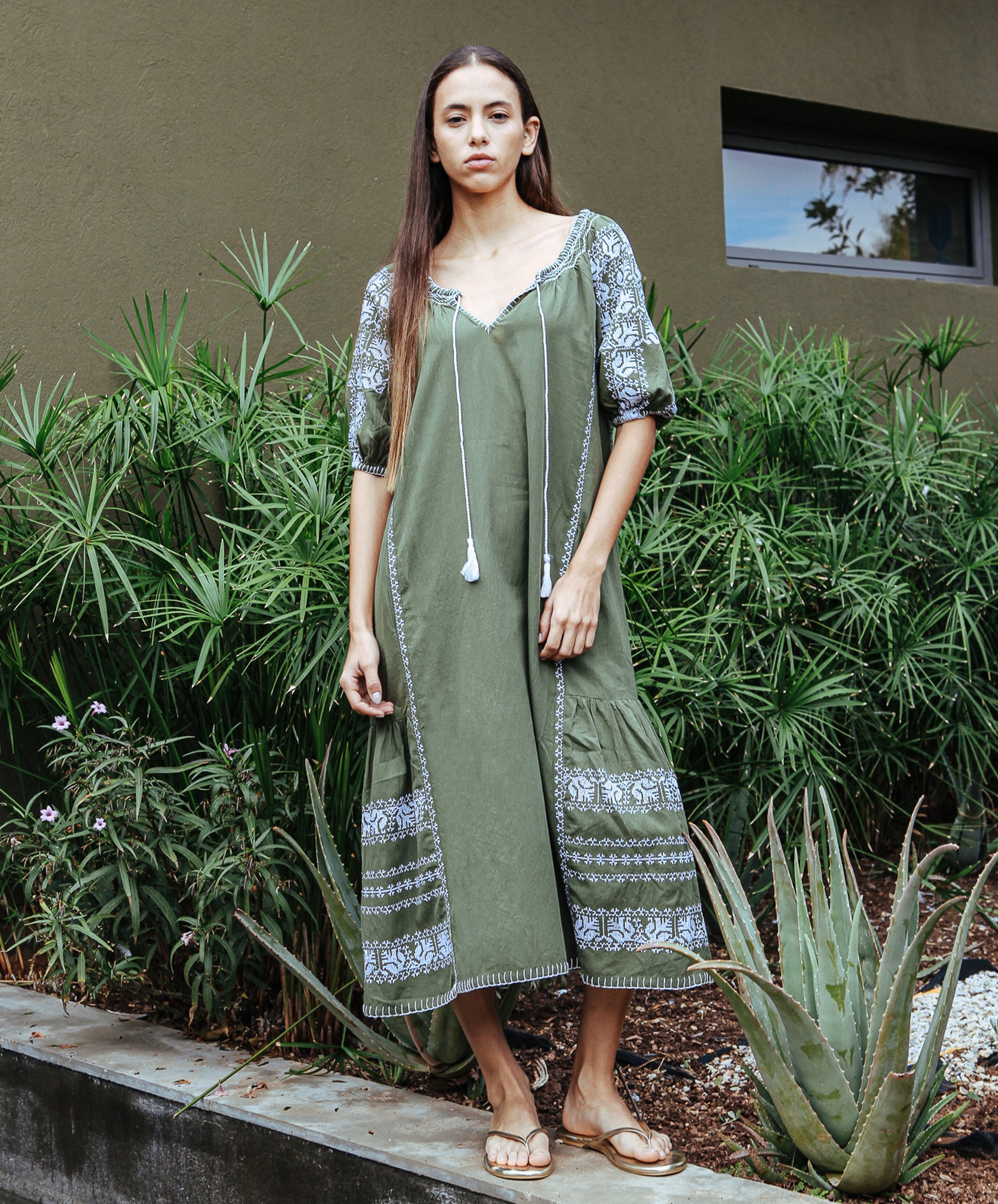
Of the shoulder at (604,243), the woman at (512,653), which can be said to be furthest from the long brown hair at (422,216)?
the shoulder at (604,243)

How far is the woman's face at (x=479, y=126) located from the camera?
1.90m

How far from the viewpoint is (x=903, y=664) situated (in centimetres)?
334

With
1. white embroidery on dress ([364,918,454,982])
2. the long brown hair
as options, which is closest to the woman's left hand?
the long brown hair

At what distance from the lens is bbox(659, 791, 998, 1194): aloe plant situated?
1.68 metres

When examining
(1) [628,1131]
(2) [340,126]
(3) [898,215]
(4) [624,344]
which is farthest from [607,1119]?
(3) [898,215]

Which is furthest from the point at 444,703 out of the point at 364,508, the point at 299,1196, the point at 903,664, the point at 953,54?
the point at 953,54

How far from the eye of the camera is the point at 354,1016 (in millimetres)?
2268

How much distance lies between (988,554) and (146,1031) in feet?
8.72

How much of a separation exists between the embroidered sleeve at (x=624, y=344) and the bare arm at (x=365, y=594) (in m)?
0.41

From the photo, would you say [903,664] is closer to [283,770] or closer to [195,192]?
[283,770]

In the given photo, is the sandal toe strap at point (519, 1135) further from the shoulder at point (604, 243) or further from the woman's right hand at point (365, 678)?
the shoulder at point (604, 243)

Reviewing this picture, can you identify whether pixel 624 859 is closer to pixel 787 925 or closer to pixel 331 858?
pixel 787 925

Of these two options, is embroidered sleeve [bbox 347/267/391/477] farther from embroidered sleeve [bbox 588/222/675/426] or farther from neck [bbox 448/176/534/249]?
embroidered sleeve [bbox 588/222/675/426]

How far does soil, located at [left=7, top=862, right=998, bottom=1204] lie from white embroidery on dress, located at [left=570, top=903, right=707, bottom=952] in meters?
0.36
